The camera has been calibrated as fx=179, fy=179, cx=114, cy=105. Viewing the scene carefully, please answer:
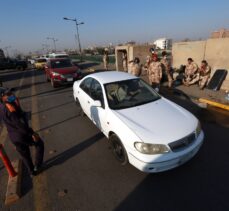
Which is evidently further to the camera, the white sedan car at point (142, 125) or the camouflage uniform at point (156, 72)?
the camouflage uniform at point (156, 72)

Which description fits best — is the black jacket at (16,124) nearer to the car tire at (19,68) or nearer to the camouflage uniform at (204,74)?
the camouflage uniform at (204,74)

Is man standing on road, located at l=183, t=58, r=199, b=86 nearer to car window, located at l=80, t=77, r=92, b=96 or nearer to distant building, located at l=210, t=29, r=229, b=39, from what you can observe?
distant building, located at l=210, t=29, r=229, b=39

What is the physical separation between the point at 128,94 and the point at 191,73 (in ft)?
18.7

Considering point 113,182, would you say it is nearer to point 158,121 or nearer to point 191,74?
point 158,121

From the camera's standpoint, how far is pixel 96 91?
4.46 m

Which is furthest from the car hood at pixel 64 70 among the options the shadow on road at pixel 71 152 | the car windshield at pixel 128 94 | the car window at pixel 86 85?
the car windshield at pixel 128 94

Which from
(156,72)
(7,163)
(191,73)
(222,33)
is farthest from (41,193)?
(222,33)

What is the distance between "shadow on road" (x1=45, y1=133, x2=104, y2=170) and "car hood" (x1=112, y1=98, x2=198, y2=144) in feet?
4.30

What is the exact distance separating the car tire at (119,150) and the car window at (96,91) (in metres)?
0.86

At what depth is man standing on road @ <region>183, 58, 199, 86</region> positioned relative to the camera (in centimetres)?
851

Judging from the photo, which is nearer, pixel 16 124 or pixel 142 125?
pixel 16 124

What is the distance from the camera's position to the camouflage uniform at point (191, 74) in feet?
27.9

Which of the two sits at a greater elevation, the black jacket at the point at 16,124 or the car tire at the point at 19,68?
the black jacket at the point at 16,124

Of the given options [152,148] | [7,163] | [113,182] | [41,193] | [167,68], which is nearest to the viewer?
[152,148]
